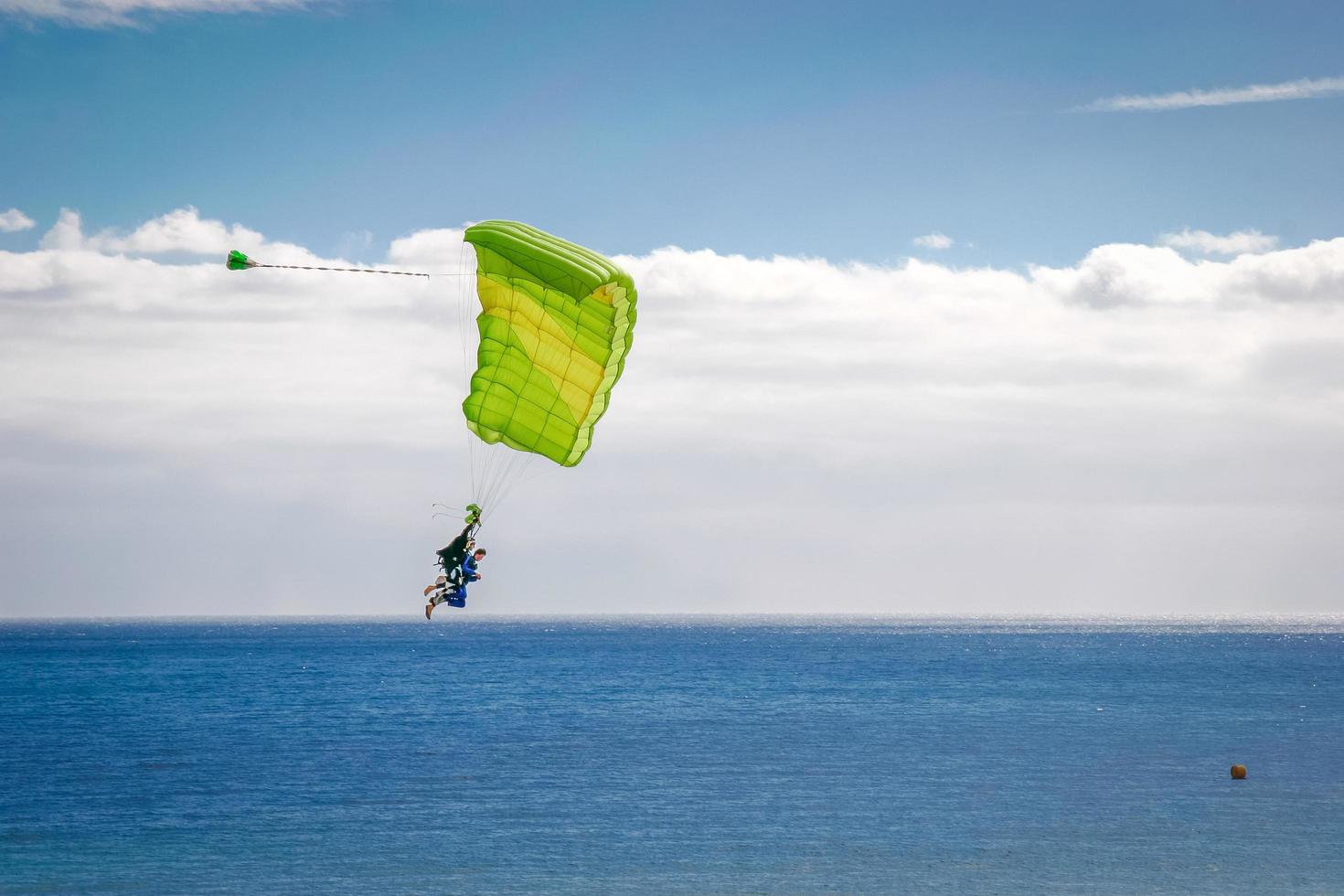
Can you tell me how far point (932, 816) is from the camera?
40781 mm

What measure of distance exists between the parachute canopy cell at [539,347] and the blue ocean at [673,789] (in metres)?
13.9

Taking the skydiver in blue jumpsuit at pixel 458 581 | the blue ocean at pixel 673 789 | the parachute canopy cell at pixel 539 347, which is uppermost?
the parachute canopy cell at pixel 539 347

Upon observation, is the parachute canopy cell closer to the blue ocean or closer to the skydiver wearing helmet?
the skydiver wearing helmet

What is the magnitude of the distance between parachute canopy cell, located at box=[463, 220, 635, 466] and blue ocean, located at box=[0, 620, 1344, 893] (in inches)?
548

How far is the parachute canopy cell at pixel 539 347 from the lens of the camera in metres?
21.6

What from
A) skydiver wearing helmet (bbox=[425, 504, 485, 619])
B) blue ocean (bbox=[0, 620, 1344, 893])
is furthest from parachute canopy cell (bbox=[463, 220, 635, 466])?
blue ocean (bbox=[0, 620, 1344, 893])

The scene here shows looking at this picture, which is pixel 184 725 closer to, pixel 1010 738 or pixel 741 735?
pixel 741 735

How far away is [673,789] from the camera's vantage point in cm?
4562

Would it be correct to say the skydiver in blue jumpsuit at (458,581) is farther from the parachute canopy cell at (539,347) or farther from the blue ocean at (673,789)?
the blue ocean at (673,789)

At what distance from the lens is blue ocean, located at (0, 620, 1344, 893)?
33.5m

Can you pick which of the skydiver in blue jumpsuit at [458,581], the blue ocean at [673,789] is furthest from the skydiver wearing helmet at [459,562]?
the blue ocean at [673,789]

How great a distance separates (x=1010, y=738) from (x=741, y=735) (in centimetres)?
1274

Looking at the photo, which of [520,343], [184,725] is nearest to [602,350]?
[520,343]

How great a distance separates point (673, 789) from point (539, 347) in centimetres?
2671
